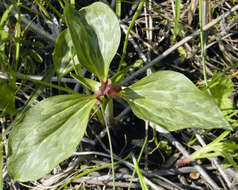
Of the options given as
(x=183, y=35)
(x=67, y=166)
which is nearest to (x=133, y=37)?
(x=183, y=35)

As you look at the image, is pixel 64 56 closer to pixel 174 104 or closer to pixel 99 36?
pixel 99 36

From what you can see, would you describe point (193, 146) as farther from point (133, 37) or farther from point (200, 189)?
point (133, 37)

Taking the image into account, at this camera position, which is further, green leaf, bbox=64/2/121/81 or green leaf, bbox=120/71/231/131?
green leaf, bbox=64/2/121/81

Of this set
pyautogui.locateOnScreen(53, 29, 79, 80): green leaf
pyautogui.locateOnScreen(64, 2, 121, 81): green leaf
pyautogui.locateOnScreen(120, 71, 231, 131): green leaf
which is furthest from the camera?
pyautogui.locateOnScreen(53, 29, 79, 80): green leaf

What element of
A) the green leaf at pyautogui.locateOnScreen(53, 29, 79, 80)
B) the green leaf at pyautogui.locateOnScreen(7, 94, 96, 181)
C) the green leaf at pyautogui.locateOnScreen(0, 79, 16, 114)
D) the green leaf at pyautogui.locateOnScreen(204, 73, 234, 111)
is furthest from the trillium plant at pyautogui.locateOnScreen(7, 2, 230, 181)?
the green leaf at pyautogui.locateOnScreen(204, 73, 234, 111)

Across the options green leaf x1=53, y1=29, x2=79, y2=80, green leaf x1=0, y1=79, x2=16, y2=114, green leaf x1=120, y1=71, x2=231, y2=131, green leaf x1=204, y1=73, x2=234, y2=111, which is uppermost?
green leaf x1=53, y1=29, x2=79, y2=80

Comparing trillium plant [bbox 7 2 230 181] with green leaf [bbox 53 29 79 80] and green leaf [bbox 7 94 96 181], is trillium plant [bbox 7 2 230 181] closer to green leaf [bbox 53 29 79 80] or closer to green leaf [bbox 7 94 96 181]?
green leaf [bbox 7 94 96 181]

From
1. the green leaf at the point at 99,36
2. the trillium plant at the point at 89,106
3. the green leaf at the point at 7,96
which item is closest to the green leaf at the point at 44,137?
the trillium plant at the point at 89,106

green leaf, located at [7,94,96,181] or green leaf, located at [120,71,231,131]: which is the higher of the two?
green leaf, located at [120,71,231,131]
